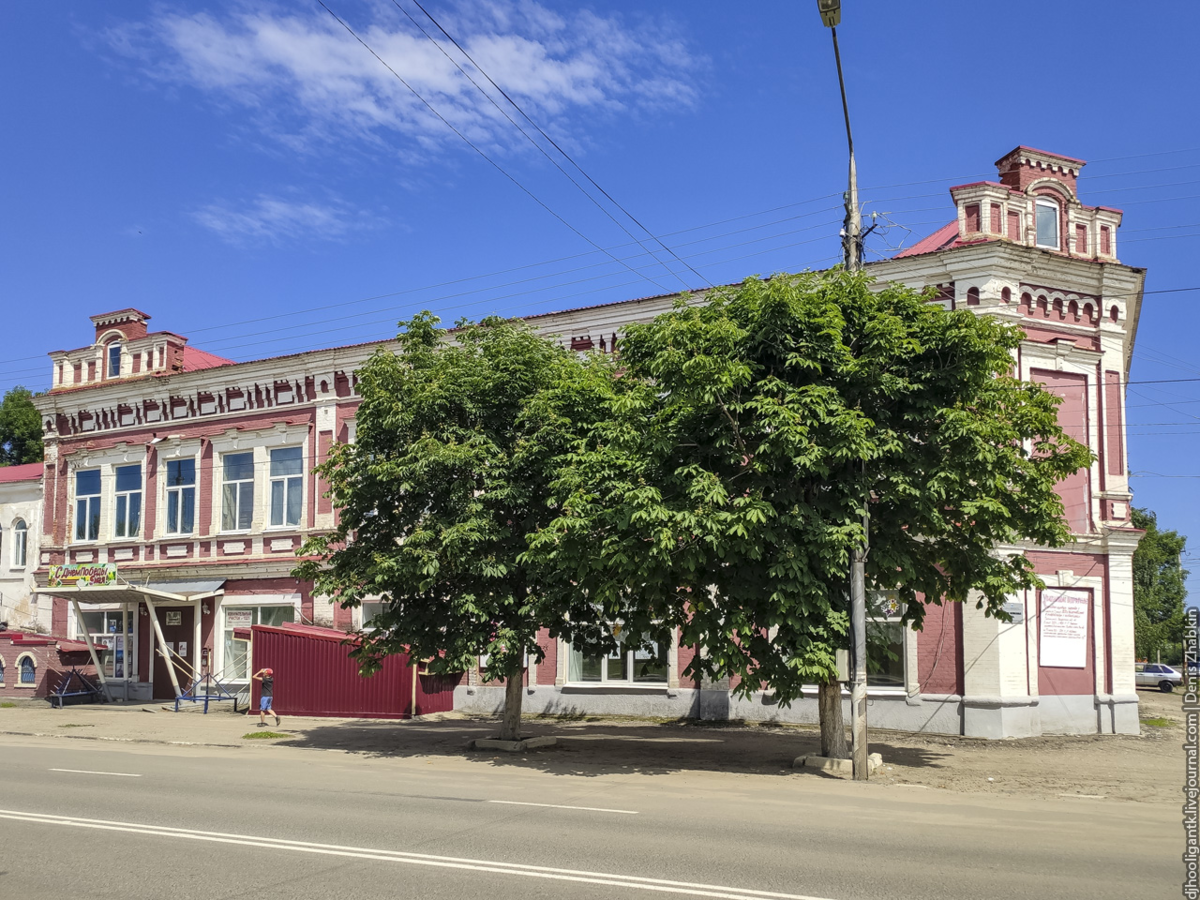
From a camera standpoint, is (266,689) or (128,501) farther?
(128,501)

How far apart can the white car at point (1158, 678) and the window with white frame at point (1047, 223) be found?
3022 cm

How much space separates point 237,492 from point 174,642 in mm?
4819

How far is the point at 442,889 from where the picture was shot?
25.1 ft

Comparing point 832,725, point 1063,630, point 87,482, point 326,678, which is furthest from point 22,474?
point 1063,630

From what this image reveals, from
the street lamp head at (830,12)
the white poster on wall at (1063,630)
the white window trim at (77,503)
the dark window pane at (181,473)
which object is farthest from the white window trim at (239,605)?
the street lamp head at (830,12)

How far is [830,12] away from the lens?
495 inches

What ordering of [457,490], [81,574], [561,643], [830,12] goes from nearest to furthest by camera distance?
[830,12] < [457,490] < [561,643] < [81,574]

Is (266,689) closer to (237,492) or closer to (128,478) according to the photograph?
(237,492)

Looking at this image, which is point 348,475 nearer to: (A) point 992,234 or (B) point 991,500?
(B) point 991,500

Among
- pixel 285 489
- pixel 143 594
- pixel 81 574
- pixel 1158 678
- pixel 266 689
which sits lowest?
pixel 1158 678

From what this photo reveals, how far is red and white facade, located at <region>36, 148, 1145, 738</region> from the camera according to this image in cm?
2089

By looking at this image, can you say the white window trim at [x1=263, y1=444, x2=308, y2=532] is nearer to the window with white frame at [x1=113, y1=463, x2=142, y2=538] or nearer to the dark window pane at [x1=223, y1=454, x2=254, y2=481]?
the dark window pane at [x1=223, y1=454, x2=254, y2=481]

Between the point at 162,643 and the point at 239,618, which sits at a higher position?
the point at 239,618

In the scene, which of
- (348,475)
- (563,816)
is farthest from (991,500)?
(348,475)
